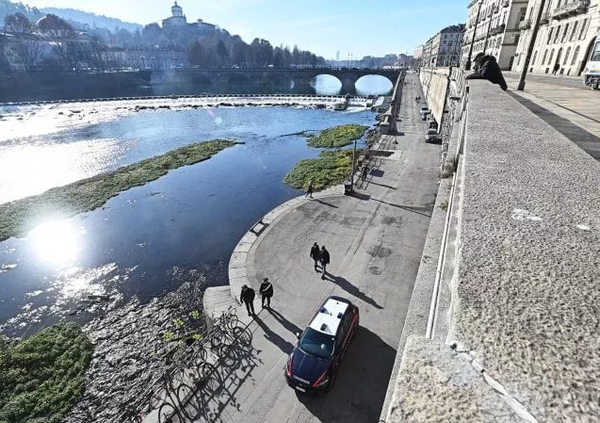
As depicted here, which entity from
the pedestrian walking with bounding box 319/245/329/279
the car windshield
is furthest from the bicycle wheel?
the pedestrian walking with bounding box 319/245/329/279

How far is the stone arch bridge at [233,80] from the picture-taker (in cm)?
11262

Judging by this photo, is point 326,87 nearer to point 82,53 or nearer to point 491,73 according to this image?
point 82,53

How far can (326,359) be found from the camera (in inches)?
317

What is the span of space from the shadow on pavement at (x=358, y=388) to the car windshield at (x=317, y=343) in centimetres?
96

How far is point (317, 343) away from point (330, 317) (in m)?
0.90

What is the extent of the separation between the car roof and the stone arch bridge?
112m

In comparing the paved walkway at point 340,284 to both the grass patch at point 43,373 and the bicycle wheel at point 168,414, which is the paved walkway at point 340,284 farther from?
the grass patch at point 43,373

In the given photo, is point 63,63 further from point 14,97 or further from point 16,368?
point 16,368

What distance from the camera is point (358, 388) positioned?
8.22m

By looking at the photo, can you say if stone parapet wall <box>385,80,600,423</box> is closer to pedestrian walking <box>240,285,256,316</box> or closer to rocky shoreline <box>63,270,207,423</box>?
pedestrian walking <box>240,285,256,316</box>

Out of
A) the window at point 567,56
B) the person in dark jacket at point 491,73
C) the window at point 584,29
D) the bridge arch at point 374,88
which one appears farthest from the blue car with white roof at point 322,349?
the bridge arch at point 374,88

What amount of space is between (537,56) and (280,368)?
39.3m

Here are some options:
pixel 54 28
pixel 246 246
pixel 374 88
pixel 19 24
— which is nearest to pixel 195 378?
pixel 246 246

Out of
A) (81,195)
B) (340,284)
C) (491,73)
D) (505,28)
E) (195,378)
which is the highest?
(505,28)
